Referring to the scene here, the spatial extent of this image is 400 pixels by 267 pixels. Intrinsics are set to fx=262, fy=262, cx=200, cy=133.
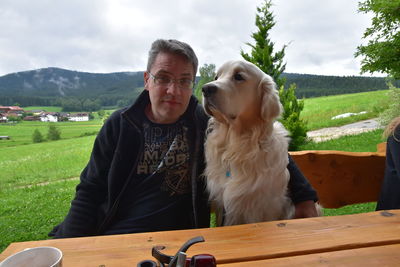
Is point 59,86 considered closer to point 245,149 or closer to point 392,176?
point 245,149

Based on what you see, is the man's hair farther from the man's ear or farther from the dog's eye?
the dog's eye

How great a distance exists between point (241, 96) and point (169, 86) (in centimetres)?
44

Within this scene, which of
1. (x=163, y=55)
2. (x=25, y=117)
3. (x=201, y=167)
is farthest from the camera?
(x=25, y=117)

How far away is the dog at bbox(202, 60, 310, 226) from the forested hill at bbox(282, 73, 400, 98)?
5182 mm

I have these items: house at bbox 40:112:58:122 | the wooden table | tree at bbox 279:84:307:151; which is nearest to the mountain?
house at bbox 40:112:58:122

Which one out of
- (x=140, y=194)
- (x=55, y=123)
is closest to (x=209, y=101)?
(x=140, y=194)

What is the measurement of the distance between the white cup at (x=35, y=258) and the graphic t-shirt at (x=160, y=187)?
0.88 m

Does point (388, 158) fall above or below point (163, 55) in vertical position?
below

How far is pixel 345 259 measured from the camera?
2.59ft

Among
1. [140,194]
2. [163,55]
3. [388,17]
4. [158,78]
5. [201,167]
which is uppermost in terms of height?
[388,17]

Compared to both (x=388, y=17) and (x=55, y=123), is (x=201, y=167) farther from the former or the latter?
(x=388, y=17)

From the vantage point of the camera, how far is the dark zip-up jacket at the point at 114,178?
1497mm

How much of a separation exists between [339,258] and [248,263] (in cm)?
28

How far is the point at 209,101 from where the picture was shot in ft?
5.10
